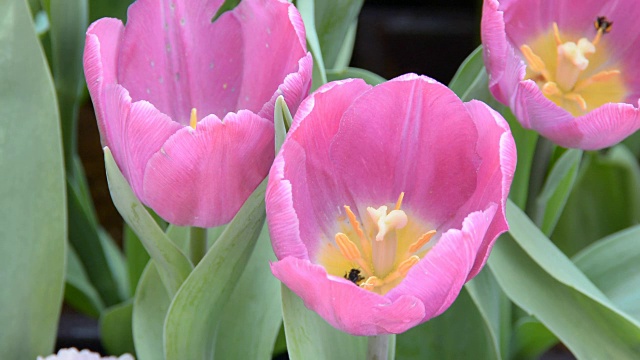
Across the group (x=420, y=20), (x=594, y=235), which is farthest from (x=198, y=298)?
(x=420, y=20)

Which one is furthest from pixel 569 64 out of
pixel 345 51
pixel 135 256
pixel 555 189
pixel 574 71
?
pixel 135 256

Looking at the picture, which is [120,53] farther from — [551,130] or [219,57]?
[551,130]

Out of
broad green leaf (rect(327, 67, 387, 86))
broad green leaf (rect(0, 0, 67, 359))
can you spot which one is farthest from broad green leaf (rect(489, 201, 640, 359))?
broad green leaf (rect(0, 0, 67, 359))

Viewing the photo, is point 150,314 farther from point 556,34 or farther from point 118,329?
point 556,34

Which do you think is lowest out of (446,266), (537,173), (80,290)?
(80,290)

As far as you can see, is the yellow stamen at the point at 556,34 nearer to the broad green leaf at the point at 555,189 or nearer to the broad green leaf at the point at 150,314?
the broad green leaf at the point at 555,189

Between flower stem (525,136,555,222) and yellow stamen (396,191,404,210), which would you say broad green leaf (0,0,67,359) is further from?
flower stem (525,136,555,222)
